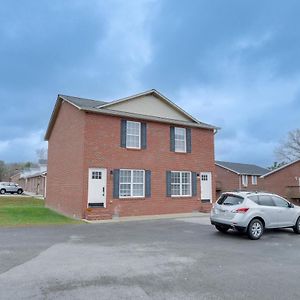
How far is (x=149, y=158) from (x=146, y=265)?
1252 centimetres

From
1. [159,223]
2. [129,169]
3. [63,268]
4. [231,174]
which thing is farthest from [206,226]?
[231,174]

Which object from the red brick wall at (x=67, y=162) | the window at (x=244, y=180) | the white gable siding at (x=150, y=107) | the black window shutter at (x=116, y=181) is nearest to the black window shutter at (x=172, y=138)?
the white gable siding at (x=150, y=107)

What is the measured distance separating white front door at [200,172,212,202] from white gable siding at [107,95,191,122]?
13.2 ft

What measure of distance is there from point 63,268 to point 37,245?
125 inches

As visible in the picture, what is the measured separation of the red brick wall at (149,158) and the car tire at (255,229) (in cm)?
854

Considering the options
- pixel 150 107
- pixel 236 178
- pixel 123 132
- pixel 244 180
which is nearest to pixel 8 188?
pixel 236 178

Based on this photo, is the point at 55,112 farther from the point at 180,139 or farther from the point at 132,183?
the point at 180,139

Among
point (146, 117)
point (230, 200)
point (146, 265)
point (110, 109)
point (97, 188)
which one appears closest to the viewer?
point (146, 265)

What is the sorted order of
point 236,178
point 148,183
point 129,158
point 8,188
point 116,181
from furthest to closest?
1. point 8,188
2. point 236,178
3. point 148,183
4. point 129,158
5. point 116,181

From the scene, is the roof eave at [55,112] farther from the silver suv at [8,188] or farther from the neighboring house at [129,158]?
the silver suv at [8,188]

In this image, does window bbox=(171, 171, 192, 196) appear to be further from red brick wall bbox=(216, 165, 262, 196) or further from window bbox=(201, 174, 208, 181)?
red brick wall bbox=(216, 165, 262, 196)

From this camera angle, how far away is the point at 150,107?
21.2 metres

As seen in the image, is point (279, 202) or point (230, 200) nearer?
point (230, 200)

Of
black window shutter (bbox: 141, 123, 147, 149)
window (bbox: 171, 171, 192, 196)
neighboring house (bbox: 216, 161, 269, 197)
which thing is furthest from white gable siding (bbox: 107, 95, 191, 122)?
neighboring house (bbox: 216, 161, 269, 197)
